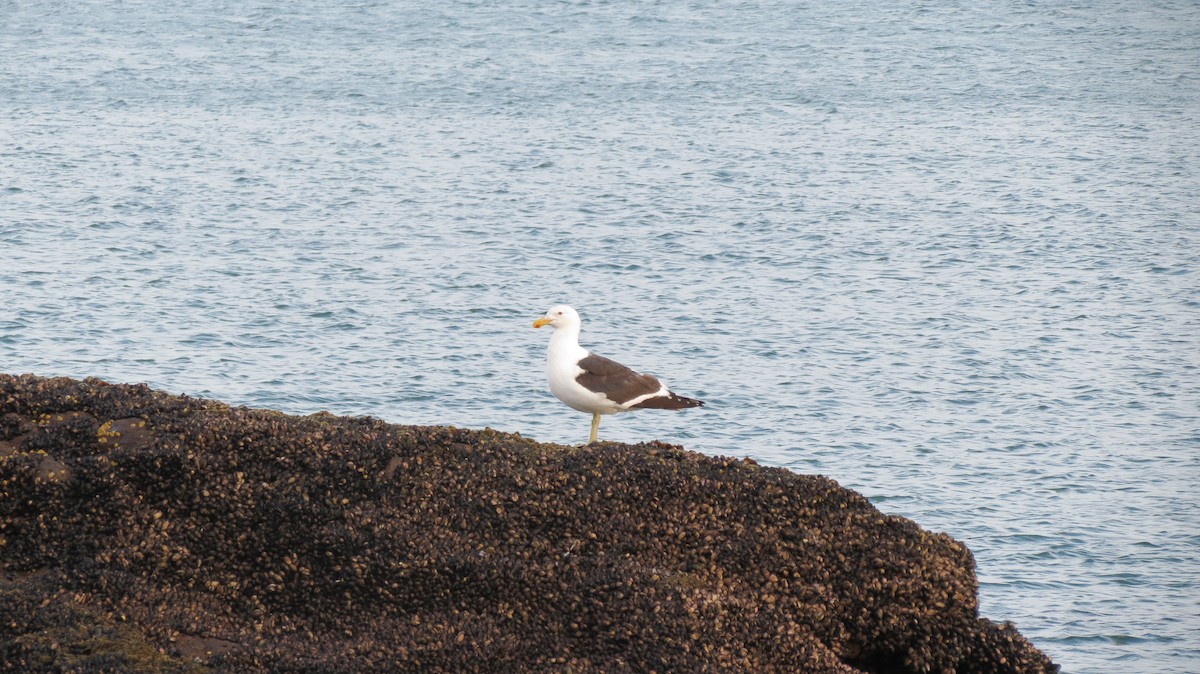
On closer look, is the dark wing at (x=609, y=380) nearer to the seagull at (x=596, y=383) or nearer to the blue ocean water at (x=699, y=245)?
the seagull at (x=596, y=383)

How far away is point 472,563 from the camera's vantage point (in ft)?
37.8

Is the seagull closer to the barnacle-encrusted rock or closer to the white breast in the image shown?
the white breast

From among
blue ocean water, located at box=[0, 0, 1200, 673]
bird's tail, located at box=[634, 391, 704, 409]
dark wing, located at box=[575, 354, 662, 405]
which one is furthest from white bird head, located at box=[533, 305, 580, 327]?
blue ocean water, located at box=[0, 0, 1200, 673]

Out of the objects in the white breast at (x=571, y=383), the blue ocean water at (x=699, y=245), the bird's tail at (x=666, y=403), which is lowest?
the blue ocean water at (x=699, y=245)

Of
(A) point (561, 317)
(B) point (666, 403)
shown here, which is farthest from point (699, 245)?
(B) point (666, 403)

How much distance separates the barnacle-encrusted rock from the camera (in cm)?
1097

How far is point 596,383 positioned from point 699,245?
2890cm

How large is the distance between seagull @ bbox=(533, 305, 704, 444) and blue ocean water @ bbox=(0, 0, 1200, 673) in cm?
836

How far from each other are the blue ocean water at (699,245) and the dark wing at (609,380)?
870cm

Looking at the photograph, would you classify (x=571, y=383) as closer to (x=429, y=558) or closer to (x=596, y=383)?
(x=596, y=383)

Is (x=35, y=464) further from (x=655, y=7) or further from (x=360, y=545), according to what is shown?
→ (x=655, y=7)

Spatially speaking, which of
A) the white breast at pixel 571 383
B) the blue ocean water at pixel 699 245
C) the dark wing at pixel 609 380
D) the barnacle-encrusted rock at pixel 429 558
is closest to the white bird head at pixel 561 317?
the white breast at pixel 571 383

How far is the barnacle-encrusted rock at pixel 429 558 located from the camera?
11.0 metres

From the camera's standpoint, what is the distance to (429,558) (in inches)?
456
